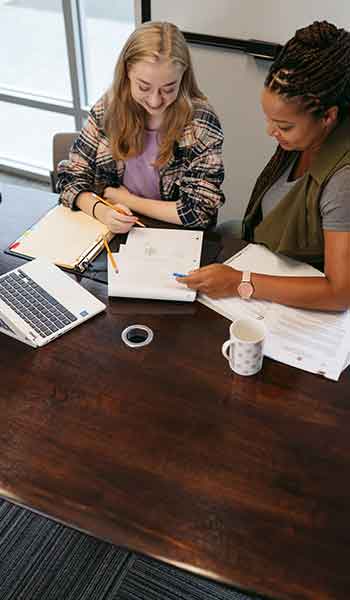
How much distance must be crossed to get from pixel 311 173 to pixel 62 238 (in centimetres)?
66

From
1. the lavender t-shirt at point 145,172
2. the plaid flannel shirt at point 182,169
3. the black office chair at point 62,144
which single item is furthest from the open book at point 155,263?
the black office chair at point 62,144

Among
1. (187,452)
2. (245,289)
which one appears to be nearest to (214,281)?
(245,289)

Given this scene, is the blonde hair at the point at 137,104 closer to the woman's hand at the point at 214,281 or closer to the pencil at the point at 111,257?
the pencil at the point at 111,257

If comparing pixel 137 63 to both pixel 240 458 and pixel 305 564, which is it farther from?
pixel 305 564

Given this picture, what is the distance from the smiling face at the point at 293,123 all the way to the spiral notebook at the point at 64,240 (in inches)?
20.2


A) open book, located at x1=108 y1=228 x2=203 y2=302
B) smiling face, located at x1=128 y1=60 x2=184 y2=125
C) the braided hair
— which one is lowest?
open book, located at x1=108 y1=228 x2=203 y2=302

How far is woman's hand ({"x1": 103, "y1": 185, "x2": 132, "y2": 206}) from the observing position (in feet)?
5.36

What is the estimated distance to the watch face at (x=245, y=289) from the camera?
4.30 feet

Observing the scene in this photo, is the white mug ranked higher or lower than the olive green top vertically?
lower

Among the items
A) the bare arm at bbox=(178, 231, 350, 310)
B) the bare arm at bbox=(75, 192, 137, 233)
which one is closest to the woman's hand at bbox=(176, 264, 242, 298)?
the bare arm at bbox=(178, 231, 350, 310)

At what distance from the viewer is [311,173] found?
1282 millimetres

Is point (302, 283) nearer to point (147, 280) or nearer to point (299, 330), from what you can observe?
point (299, 330)

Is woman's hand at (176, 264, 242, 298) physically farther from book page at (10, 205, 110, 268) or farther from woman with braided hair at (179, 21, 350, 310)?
book page at (10, 205, 110, 268)

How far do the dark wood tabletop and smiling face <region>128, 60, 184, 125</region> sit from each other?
612 mm
